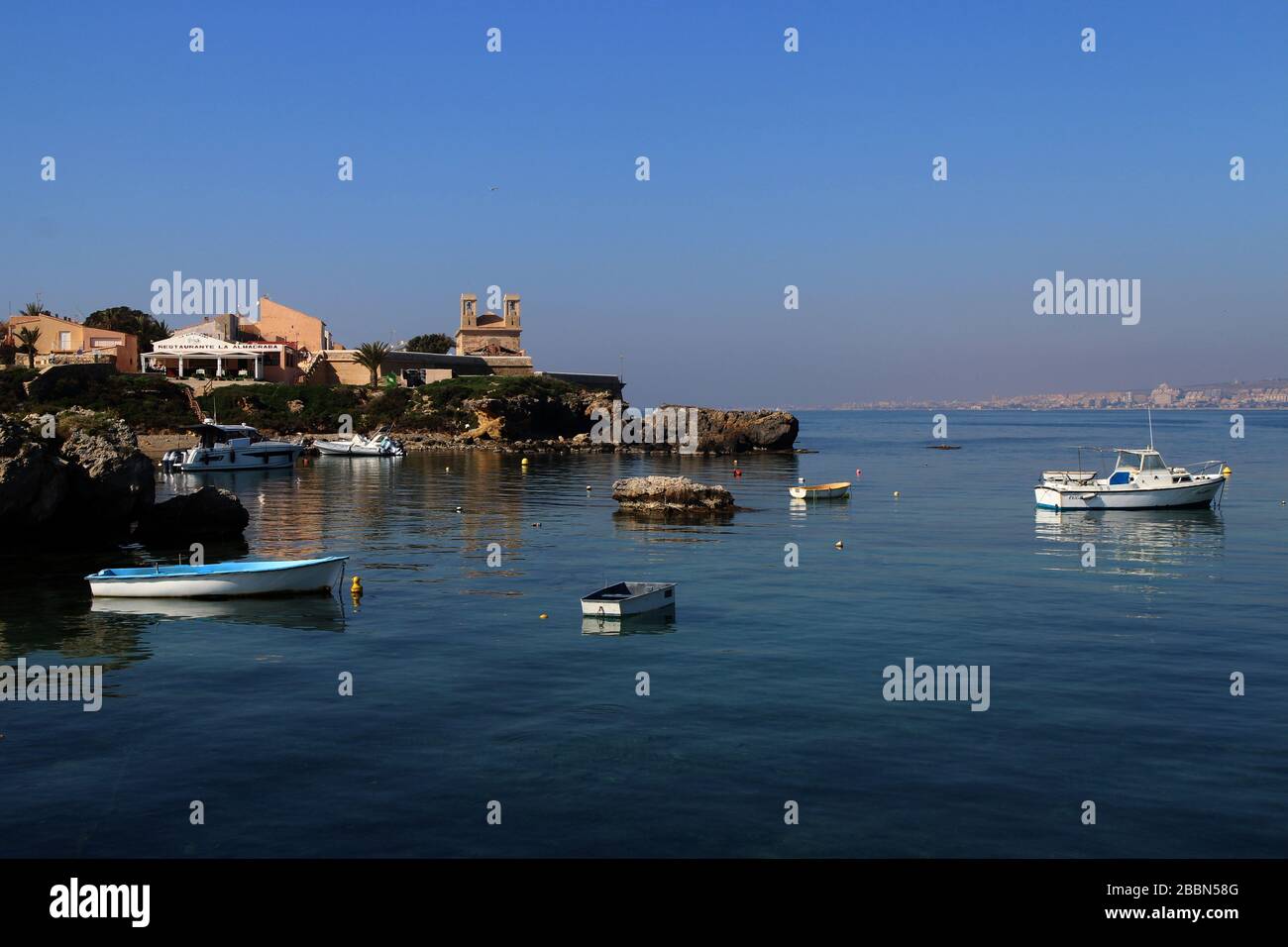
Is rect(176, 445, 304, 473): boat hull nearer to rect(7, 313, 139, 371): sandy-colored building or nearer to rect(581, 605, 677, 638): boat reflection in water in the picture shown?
rect(7, 313, 139, 371): sandy-colored building

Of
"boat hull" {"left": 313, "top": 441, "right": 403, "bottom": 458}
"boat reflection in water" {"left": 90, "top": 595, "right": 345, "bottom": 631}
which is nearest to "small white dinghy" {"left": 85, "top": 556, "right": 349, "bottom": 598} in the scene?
"boat reflection in water" {"left": 90, "top": 595, "right": 345, "bottom": 631}

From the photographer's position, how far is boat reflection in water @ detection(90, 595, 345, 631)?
34.3 metres

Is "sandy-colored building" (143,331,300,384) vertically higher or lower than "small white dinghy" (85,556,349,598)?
higher

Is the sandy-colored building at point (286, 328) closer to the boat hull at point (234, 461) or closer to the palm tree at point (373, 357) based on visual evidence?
the palm tree at point (373, 357)

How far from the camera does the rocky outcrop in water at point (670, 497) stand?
2485 inches

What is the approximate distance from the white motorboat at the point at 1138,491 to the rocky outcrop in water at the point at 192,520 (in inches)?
1810

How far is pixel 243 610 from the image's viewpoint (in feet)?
118

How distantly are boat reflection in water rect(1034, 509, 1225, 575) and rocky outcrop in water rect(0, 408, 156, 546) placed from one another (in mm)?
41936

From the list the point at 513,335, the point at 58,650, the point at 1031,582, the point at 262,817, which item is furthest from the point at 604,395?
the point at 262,817

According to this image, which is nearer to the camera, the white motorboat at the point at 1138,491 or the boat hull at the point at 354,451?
the white motorboat at the point at 1138,491

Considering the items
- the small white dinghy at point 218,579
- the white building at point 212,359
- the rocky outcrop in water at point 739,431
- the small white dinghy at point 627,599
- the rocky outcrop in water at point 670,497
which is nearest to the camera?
the small white dinghy at point 627,599

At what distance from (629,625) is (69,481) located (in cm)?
3004

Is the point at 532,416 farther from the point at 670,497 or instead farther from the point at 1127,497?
the point at 1127,497

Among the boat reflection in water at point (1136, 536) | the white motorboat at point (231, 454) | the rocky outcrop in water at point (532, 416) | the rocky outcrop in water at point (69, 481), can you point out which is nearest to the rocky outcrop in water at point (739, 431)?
the rocky outcrop in water at point (532, 416)
